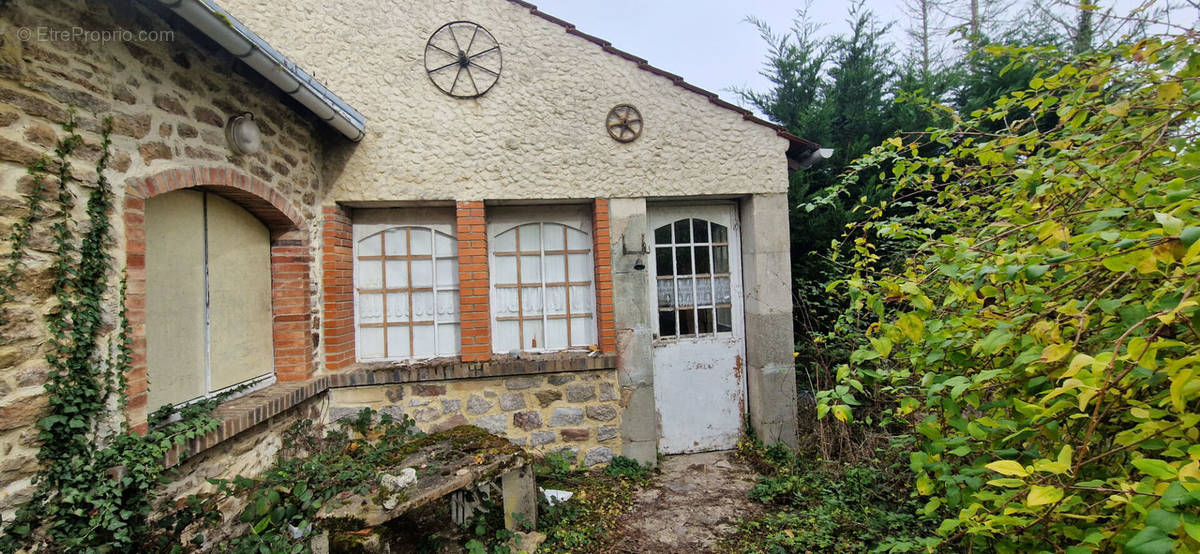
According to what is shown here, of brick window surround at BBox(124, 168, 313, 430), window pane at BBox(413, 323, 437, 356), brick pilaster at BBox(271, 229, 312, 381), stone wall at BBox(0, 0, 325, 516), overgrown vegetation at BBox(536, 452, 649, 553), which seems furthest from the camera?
window pane at BBox(413, 323, 437, 356)

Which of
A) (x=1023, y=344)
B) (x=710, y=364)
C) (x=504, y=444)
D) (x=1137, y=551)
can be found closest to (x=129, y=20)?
(x=504, y=444)

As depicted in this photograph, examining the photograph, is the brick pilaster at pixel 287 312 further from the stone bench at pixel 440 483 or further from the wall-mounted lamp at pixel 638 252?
the wall-mounted lamp at pixel 638 252

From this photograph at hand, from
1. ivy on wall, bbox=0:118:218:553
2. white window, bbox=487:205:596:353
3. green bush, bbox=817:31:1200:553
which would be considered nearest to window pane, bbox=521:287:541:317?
white window, bbox=487:205:596:353

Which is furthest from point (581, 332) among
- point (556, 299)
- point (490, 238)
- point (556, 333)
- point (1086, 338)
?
point (1086, 338)

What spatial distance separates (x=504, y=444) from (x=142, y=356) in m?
2.09

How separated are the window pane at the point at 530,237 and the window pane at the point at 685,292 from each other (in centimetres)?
144

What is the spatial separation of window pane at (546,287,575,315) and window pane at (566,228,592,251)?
424 mm

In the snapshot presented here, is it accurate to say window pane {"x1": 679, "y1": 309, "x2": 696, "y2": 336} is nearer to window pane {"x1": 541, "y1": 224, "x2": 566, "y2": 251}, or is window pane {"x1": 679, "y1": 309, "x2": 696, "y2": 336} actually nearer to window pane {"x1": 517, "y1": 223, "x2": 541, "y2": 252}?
window pane {"x1": 541, "y1": 224, "x2": 566, "y2": 251}

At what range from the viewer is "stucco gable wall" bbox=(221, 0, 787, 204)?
429 cm

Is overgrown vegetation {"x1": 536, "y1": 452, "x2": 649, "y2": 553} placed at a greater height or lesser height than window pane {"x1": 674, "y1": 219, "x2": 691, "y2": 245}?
lesser

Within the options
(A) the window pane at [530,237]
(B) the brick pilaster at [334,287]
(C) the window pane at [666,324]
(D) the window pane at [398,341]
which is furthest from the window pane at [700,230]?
(B) the brick pilaster at [334,287]

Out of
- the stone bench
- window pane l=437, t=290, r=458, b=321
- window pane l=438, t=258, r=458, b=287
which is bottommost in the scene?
the stone bench

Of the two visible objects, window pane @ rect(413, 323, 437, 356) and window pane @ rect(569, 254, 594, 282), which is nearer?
window pane @ rect(413, 323, 437, 356)

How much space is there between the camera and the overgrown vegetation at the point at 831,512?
10.3ft
